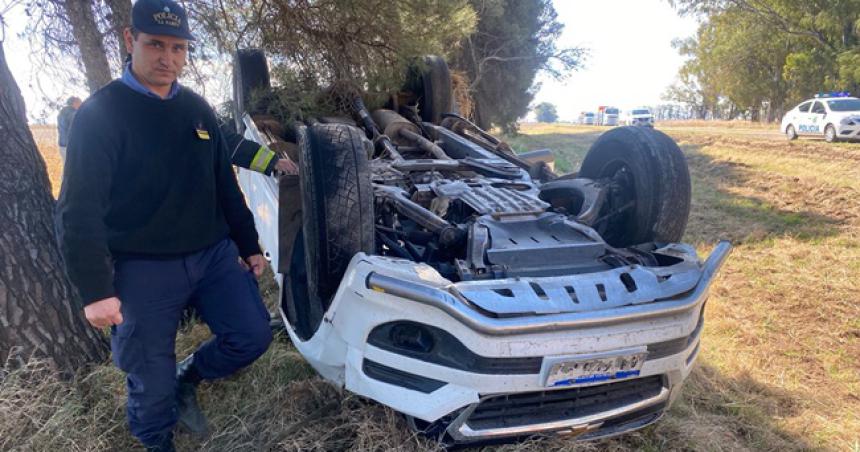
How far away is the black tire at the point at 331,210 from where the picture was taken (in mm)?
2361

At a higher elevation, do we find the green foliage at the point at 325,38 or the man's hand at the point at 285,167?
the green foliage at the point at 325,38

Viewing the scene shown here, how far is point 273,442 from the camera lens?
7.74 feet

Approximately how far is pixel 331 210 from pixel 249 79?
2.73m

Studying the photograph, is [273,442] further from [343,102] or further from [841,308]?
[841,308]

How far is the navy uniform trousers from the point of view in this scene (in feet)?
7.18

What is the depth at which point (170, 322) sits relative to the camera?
2277 mm

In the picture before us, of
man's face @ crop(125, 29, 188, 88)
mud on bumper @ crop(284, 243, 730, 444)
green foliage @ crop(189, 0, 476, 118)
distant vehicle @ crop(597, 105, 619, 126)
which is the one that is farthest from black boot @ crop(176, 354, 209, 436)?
distant vehicle @ crop(597, 105, 619, 126)

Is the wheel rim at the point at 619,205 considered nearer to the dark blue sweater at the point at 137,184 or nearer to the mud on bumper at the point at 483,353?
the mud on bumper at the point at 483,353

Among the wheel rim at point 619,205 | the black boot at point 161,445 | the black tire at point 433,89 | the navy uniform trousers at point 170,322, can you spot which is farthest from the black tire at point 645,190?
the black boot at point 161,445

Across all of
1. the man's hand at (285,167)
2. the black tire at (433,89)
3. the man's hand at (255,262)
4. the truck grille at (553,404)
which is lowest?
the truck grille at (553,404)

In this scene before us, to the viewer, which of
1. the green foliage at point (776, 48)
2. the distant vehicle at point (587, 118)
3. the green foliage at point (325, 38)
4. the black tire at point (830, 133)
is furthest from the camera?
the distant vehicle at point (587, 118)

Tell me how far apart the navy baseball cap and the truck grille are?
1.80 meters

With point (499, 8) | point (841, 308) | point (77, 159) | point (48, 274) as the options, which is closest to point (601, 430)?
point (77, 159)

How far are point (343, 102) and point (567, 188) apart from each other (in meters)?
2.50
